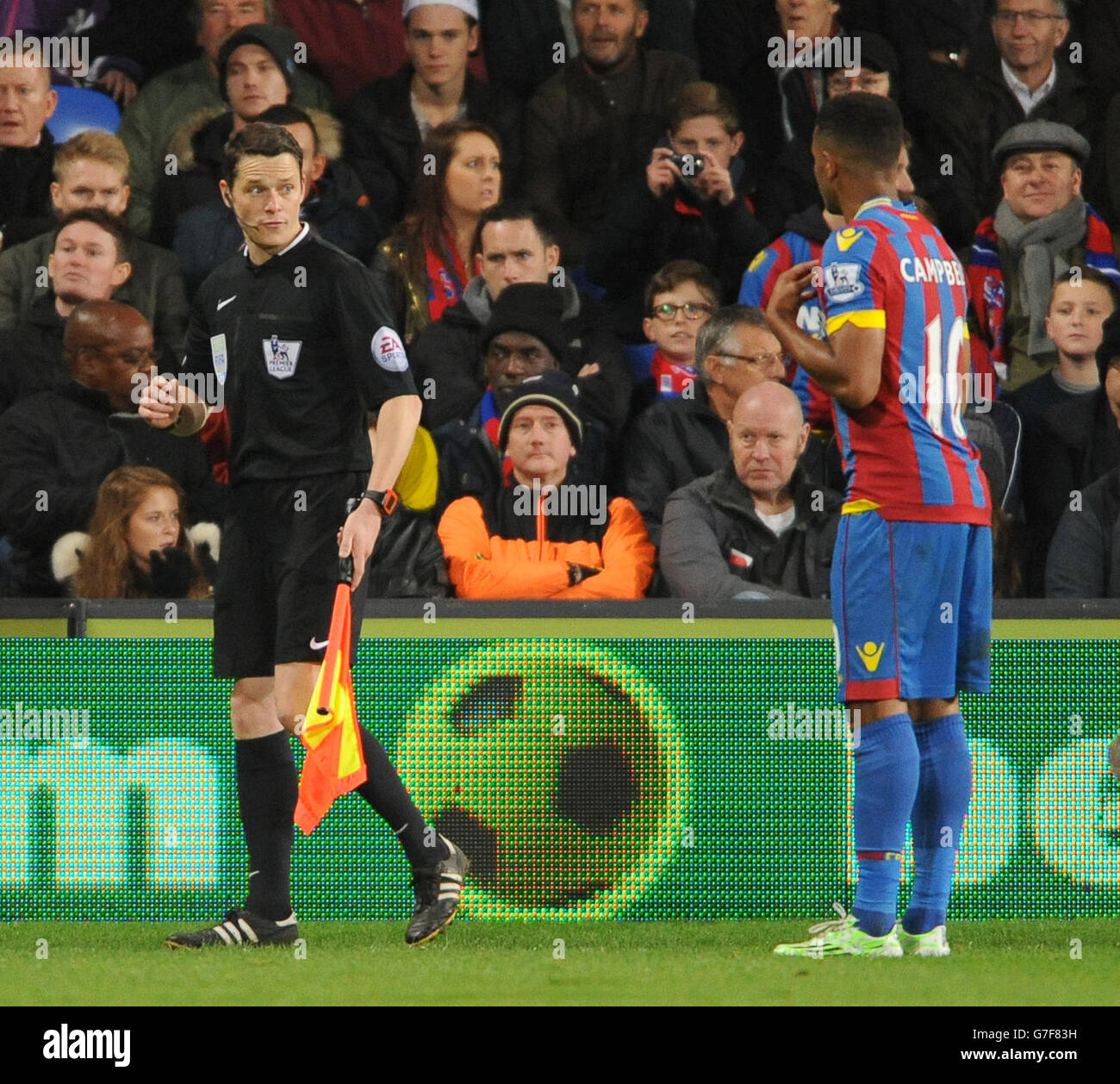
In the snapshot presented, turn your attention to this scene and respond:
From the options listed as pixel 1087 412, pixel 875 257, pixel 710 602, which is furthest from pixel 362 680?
pixel 1087 412

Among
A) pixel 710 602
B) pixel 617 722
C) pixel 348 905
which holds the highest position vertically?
pixel 710 602

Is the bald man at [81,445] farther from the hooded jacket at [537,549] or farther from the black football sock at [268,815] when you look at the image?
the black football sock at [268,815]

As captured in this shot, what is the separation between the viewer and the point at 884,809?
4754mm

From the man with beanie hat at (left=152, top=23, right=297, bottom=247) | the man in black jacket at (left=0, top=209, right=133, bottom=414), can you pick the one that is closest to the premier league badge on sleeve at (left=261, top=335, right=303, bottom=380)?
the man in black jacket at (left=0, top=209, right=133, bottom=414)

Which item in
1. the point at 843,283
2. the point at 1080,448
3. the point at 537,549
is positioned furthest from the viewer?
the point at 1080,448

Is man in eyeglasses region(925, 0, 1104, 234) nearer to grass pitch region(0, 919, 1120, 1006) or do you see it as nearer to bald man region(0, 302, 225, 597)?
bald man region(0, 302, 225, 597)

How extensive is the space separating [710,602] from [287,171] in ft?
6.14

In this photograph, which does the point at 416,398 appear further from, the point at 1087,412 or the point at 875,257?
the point at 1087,412

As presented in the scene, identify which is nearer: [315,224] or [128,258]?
[128,258]

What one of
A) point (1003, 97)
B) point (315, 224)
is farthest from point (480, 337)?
point (1003, 97)

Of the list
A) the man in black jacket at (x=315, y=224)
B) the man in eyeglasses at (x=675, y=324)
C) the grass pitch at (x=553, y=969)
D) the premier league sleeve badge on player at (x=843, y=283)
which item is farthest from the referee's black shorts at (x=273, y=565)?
the man in black jacket at (x=315, y=224)

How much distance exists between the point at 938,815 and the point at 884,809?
24 centimetres

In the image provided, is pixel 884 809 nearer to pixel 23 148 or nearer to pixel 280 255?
pixel 280 255

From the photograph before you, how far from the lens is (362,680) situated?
19.3ft
